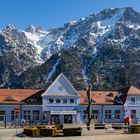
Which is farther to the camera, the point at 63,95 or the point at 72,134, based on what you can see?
the point at 63,95

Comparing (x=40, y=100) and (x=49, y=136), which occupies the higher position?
(x=40, y=100)

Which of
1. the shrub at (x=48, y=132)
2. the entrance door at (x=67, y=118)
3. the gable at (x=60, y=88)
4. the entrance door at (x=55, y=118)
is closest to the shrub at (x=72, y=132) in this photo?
the shrub at (x=48, y=132)

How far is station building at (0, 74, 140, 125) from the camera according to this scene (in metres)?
94.8

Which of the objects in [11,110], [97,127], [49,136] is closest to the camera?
[49,136]

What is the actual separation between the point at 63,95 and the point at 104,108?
9621mm

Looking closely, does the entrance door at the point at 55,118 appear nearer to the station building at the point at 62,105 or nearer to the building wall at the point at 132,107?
the station building at the point at 62,105

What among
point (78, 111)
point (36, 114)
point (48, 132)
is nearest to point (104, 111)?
point (78, 111)

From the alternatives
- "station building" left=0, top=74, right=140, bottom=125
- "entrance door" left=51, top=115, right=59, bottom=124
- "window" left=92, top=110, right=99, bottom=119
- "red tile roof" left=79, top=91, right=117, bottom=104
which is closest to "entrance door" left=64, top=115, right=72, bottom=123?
"station building" left=0, top=74, right=140, bottom=125

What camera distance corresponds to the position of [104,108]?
10112 cm

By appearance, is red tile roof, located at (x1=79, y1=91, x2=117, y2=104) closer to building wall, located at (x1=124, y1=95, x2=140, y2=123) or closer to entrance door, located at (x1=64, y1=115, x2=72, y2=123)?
building wall, located at (x1=124, y1=95, x2=140, y2=123)

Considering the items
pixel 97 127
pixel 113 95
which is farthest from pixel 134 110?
pixel 97 127

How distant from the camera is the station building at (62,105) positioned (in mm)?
94750

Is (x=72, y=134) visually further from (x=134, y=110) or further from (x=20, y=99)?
(x=134, y=110)

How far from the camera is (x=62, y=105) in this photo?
9869 centimetres
